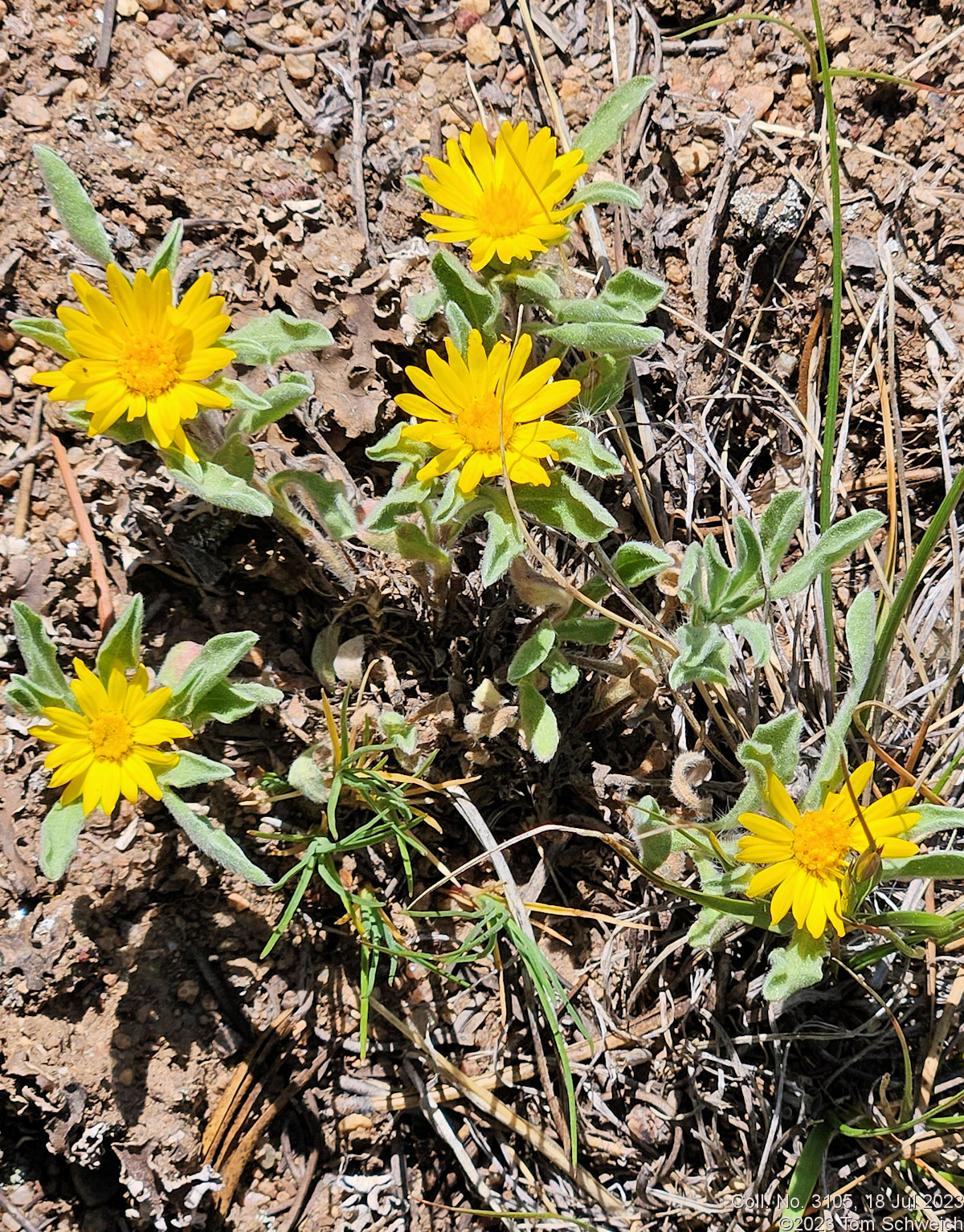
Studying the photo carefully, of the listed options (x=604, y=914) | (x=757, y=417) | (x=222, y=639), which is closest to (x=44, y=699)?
(x=222, y=639)

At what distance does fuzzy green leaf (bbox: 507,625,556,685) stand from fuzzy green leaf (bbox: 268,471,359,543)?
25.3 inches

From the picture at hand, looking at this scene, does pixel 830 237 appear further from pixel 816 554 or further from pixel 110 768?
pixel 110 768

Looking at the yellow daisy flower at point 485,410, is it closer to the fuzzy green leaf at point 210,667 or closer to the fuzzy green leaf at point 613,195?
the fuzzy green leaf at point 613,195

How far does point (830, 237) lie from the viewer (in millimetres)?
3564

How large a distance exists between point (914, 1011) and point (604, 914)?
3.32 feet

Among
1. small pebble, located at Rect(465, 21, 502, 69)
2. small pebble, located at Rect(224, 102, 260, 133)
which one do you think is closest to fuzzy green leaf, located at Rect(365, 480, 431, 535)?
small pebble, located at Rect(224, 102, 260, 133)

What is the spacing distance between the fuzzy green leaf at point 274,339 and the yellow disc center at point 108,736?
1044mm

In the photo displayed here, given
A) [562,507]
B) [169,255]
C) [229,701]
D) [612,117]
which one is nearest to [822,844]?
[562,507]

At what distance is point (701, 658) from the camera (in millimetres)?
2787

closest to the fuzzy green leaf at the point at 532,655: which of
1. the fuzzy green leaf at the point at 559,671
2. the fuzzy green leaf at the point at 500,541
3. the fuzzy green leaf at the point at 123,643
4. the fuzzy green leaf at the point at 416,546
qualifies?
the fuzzy green leaf at the point at 559,671

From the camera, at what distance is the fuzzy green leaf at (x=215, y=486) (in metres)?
2.67

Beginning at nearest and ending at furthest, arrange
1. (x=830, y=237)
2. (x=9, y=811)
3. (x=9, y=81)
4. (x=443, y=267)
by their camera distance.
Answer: (x=443, y=267) < (x=9, y=811) < (x=9, y=81) < (x=830, y=237)

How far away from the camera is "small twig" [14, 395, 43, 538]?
313cm

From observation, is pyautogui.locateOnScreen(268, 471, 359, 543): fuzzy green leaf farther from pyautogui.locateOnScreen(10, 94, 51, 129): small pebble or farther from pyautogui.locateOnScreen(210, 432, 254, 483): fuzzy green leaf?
pyautogui.locateOnScreen(10, 94, 51, 129): small pebble
